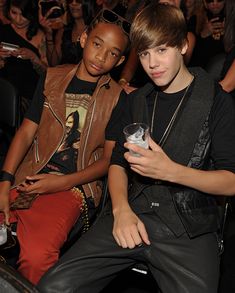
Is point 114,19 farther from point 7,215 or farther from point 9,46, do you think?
point 9,46

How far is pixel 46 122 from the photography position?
95.7 inches

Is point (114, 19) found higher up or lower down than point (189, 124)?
higher up

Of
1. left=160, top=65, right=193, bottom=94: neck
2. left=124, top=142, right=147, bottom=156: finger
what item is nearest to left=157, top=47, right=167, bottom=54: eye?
left=160, top=65, right=193, bottom=94: neck

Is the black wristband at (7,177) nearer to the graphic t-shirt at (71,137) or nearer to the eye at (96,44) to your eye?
the graphic t-shirt at (71,137)

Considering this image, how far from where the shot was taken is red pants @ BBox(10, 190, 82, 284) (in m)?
2.00

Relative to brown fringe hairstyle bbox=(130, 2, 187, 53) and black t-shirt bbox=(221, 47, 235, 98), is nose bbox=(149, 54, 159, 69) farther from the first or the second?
black t-shirt bbox=(221, 47, 235, 98)

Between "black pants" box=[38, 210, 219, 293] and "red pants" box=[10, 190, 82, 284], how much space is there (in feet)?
0.69

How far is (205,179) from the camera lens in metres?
1.73

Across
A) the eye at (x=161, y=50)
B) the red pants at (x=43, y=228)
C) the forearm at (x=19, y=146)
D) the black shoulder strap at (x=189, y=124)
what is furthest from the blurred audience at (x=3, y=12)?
the black shoulder strap at (x=189, y=124)

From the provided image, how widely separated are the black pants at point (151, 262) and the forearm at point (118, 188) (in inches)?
4.4

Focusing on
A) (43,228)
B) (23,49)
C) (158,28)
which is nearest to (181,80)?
(158,28)

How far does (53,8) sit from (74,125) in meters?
1.83

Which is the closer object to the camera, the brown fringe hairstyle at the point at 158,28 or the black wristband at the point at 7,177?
the brown fringe hairstyle at the point at 158,28

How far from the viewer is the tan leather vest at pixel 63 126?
2355mm
